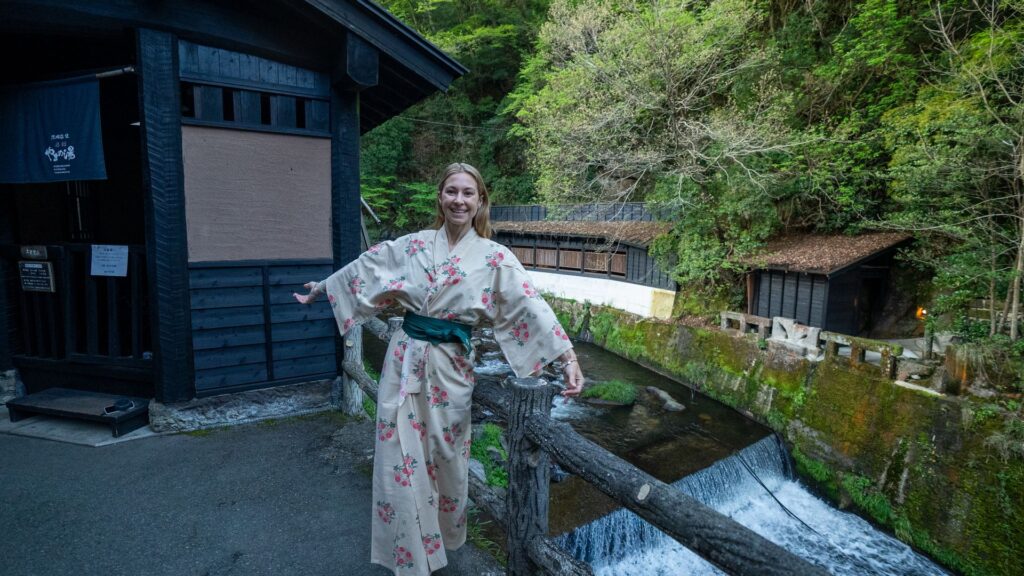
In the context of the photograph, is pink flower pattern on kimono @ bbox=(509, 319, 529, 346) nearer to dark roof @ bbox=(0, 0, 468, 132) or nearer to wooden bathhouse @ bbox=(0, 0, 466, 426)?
wooden bathhouse @ bbox=(0, 0, 466, 426)

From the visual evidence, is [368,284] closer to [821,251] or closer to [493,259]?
[493,259]

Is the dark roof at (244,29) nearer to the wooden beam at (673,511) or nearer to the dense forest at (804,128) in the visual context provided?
the wooden beam at (673,511)

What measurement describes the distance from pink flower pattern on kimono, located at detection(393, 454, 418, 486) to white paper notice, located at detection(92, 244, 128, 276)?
13.4ft

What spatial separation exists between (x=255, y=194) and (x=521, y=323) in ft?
11.7

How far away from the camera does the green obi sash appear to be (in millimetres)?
2336

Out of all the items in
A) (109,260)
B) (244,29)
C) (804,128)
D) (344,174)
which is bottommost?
(109,260)

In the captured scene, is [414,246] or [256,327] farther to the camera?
[256,327]

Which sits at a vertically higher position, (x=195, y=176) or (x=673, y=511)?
(x=195, y=176)

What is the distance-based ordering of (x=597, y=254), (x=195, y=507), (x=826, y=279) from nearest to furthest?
(x=195, y=507) < (x=826, y=279) < (x=597, y=254)

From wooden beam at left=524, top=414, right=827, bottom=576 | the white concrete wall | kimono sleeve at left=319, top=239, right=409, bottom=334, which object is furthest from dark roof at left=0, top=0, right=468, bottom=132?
the white concrete wall

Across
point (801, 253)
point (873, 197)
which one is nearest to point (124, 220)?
point (801, 253)

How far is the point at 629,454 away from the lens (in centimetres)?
864

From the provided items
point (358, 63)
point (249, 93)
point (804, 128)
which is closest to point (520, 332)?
point (358, 63)

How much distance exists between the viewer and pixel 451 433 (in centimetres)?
243
